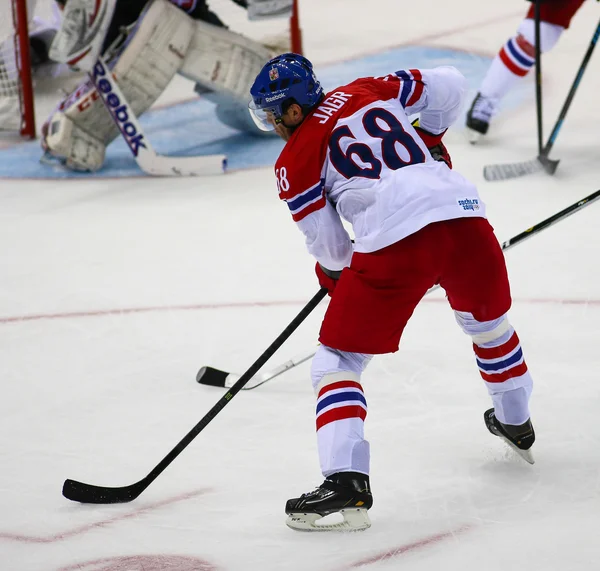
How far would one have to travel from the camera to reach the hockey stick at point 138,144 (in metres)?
4.42

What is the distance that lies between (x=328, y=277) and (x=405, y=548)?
56 cm

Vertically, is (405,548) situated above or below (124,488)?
above

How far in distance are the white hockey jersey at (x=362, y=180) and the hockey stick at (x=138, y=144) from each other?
261 centimetres

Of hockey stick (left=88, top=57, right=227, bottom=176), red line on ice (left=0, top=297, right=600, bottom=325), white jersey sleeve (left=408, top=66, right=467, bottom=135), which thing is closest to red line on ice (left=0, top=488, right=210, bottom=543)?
white jersey sleeve (left=408, top=66, right=467, bottom=135)

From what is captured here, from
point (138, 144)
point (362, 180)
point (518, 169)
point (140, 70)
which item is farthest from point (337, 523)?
point (140, 70)

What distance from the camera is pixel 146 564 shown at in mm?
1848

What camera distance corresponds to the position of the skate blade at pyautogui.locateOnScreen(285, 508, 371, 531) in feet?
6.13

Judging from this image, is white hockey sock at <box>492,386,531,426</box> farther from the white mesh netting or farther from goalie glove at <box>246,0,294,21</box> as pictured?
the white mesh netting

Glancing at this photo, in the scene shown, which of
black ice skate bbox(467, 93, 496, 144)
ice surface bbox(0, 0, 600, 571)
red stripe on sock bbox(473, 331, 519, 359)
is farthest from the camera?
black ice skate bbox(467, 93, 496, 144)

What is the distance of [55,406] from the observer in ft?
8.46

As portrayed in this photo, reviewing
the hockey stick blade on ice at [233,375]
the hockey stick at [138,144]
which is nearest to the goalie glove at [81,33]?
the hockey stick at [138,144]

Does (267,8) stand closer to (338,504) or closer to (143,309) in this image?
(143,309)

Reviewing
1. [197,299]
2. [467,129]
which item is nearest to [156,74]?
[467,129]

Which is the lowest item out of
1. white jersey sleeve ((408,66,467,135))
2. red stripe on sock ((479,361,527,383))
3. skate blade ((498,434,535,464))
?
skate blade ((498,434,535,464))
